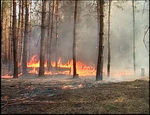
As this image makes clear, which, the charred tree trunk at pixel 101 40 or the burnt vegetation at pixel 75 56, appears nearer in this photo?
the burnt vegetation at pixel 75 56

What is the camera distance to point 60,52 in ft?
165

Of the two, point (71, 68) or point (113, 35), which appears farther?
point (113, 35)

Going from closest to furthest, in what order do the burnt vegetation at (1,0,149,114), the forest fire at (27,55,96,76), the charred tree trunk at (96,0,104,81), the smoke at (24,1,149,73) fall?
the burnt vegetation at (1,0,149,114), the charred tree trunk at (96,0,104,81), the forest fire at (27,55,96,76), the smoke at (24,1,149,73)

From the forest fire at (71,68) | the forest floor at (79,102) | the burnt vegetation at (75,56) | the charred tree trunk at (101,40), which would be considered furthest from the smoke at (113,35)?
the forest floor at (79,102)

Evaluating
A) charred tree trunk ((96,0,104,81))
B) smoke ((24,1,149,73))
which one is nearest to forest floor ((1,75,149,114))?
charred tree trunk ((96,0,104,81))

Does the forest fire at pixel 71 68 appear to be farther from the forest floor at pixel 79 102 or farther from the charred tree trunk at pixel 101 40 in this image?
the forest floor at pixel 79 102

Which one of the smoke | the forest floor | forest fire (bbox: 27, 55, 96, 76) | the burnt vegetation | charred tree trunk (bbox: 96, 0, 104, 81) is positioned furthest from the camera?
the smoke

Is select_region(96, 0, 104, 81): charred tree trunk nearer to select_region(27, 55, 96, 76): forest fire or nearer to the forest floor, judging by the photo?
the forest floor

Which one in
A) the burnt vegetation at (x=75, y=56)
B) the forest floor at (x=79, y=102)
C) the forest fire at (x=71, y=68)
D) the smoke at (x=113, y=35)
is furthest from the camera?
the smoke at (x=113, y=35)

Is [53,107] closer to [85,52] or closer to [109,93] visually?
[109,93]

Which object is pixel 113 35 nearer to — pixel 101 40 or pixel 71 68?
pixel 71 68

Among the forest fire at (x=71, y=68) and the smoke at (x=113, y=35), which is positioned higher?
the smoke at (x=113, y=35)

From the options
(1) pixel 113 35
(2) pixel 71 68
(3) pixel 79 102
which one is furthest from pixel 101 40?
(1) pixel 113 35

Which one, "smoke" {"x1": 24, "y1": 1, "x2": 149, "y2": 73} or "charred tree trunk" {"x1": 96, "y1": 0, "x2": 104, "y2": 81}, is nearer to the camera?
"charred tree trunk" {"x1": 96, "y1": 0, "x2": 104, "y2": 81}
